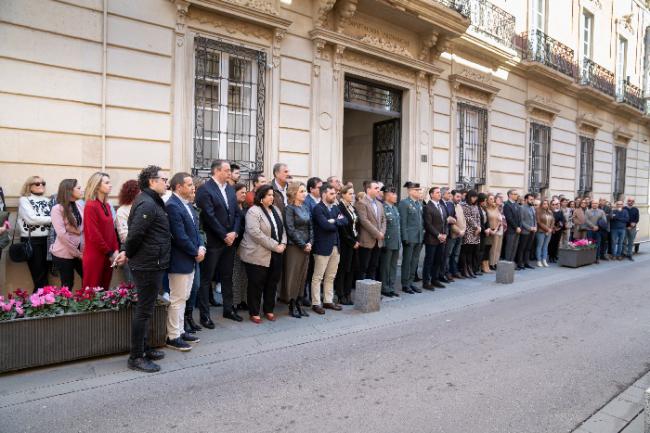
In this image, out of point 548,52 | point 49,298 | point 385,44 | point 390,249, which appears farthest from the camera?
point 548,52

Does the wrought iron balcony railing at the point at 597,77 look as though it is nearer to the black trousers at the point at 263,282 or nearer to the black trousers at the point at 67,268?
the black trousers at the point at 263,282

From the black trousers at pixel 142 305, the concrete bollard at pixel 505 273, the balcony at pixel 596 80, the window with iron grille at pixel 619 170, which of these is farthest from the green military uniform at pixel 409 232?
the window with iron grille at pixel 619 170

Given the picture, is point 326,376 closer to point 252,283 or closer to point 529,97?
point 252,283

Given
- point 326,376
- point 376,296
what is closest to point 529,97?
point 376,296

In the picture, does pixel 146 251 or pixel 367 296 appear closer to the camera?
pixel 146 251

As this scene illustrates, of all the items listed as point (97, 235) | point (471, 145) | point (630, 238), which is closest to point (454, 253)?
point (471, 145)

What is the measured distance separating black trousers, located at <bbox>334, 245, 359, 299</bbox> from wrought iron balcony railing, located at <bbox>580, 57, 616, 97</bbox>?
16.1 metres

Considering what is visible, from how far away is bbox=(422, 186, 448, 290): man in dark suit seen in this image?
962 centimetres

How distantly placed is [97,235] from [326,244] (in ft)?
10.4

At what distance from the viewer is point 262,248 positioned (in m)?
6.58

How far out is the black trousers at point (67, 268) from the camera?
6164 mm

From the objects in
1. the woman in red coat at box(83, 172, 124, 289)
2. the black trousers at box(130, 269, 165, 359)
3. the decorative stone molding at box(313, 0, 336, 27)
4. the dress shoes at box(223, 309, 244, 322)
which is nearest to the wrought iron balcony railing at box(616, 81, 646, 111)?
the decorative stone molding at box(313, 0, 336, 27)

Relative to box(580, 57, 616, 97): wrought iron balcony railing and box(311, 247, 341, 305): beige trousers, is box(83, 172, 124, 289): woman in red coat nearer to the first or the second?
box(311, 247, 341, 305): beige trousers

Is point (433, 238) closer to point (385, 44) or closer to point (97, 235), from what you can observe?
point (385, 44)
